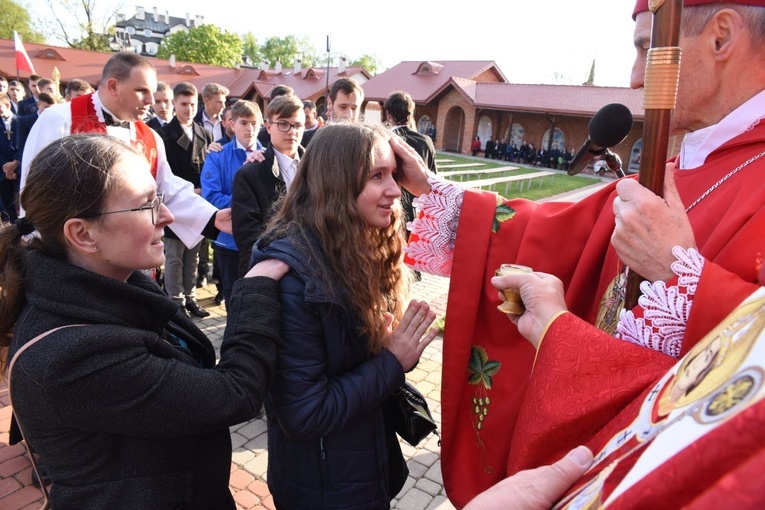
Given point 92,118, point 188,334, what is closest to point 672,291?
point 188,334

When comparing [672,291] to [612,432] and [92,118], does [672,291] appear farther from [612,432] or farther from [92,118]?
[92,118]

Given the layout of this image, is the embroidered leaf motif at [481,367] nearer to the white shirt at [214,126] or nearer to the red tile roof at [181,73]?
the white shirt at [214,126]

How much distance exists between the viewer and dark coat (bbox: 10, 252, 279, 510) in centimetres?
113

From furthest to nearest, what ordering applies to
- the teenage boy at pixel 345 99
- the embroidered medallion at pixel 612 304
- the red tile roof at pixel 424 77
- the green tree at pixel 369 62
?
the green tree at pixel 369 62, the red tile roof at pixel 424 77, the teenage boy at pixel 345 99, the embroidered medallion at pixel 612 304

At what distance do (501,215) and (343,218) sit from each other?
0.57 metres

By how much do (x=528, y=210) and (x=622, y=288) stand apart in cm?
52

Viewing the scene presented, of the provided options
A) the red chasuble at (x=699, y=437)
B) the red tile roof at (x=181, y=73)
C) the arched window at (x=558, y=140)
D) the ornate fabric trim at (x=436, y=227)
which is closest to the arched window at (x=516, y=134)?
the arched window at (x=558, y=140)

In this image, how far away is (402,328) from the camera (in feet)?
5.57

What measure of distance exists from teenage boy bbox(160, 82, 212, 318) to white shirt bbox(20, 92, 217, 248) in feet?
4.73

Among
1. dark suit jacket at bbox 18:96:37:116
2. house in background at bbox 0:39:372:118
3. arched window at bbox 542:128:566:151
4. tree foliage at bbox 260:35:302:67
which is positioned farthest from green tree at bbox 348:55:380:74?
dark suit jacket at bbox 18:96:37:116

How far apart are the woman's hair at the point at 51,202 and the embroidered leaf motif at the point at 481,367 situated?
1.23 m

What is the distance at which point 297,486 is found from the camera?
1621 millimetres

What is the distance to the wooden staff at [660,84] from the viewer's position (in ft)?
3.03

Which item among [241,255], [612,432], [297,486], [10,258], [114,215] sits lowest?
[297,486]
